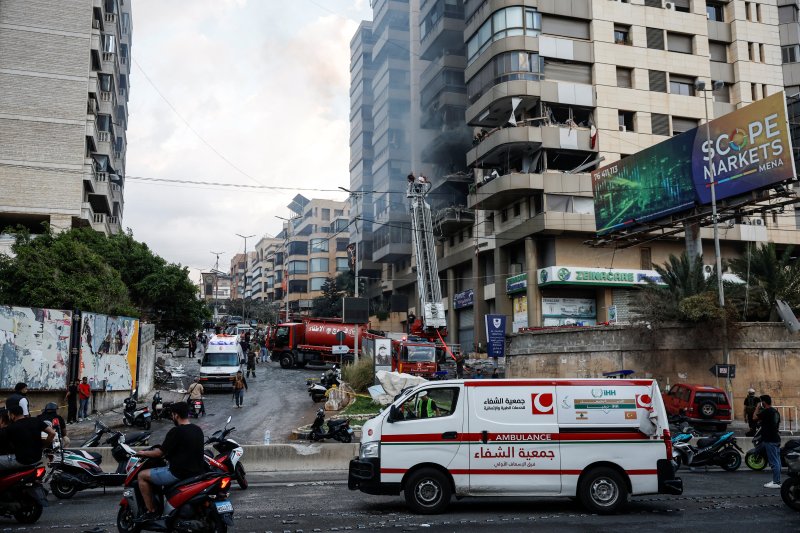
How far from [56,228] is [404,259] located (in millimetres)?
34884

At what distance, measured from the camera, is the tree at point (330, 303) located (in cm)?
8062

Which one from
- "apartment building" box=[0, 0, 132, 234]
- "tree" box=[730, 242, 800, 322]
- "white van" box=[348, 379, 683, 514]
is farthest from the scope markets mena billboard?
"apartment building" box=[0, 0, 132, 234]

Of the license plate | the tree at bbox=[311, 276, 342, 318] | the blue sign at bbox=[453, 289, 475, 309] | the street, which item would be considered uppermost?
the tree at bbox=[311, 276, 342, 318]

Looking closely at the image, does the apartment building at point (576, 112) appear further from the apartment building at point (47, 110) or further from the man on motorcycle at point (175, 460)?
the man on motorcycle at point (175, 460)

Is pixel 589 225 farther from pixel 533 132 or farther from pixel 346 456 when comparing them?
pixel 346 456

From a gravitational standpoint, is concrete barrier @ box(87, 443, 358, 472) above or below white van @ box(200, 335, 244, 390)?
below

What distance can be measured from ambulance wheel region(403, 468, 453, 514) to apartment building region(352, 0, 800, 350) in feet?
111

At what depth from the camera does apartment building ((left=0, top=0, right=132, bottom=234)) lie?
43.6 metres

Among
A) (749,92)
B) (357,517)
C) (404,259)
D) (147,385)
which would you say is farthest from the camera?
(404,259)

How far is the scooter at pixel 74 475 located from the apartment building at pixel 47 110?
3529 centimetres

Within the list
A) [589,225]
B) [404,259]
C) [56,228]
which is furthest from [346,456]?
[404,259]

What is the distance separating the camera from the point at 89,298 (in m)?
27.7

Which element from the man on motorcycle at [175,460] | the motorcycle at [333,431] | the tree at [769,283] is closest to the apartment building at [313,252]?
the tree at [769,283]

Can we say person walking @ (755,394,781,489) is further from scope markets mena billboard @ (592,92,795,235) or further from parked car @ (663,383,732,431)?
scope markets mena billboard @ (592,92,795,235)
